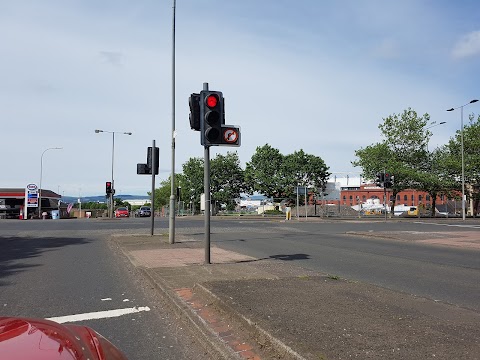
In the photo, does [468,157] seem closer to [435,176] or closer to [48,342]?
[435,176]

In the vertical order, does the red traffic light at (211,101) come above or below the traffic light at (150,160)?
above

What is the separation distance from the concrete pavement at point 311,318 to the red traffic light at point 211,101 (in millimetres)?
3457

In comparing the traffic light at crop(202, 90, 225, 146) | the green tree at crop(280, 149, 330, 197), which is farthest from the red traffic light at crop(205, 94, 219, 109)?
the green tree at crop(280, 149, 330, 197)

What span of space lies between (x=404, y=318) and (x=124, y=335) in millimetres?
3231

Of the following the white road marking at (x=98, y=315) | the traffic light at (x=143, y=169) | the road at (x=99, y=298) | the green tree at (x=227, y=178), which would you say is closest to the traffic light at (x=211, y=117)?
the road at (x=99, y=298)

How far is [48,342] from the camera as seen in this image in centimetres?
242

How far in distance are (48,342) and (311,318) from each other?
333 centimetres

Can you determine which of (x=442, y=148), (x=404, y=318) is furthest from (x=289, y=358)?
(x=442, y=148)

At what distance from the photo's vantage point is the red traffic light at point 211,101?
948cm

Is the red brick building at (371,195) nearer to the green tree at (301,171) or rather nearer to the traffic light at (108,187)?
the green tree at (301,171)

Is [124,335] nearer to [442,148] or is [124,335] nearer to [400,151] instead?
[400,151]

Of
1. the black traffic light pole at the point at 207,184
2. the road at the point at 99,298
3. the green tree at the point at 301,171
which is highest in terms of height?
the green tree at the point at 301,171

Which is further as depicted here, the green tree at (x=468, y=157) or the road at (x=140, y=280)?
the green tree at (x=468, y=157)

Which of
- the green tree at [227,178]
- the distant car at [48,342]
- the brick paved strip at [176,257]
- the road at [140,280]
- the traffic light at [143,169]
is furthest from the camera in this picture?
the green tree at [227,178]
